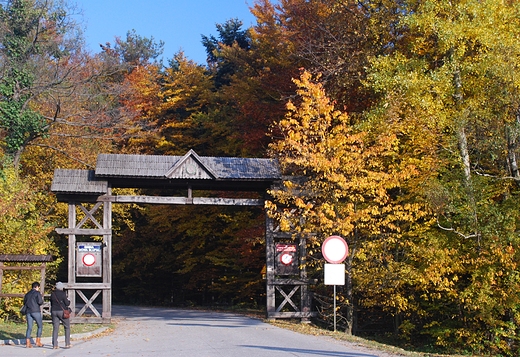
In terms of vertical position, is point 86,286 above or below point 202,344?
above

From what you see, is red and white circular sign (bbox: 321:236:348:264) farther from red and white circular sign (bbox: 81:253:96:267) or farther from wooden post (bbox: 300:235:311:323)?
red and white circular sign (bbox: 81:253:96:267)

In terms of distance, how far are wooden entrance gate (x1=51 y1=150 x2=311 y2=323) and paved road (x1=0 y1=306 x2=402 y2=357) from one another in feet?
5.70

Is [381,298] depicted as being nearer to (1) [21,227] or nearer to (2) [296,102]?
(2) [296,102]

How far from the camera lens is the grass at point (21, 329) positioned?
55.9 feet

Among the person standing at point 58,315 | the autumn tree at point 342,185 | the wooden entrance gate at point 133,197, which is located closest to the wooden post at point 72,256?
the wooden entrance gate at point 133,197

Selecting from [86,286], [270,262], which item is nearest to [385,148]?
[270,262]

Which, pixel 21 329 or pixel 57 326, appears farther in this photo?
pixel 21 329

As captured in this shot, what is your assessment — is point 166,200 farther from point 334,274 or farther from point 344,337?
point 334,274

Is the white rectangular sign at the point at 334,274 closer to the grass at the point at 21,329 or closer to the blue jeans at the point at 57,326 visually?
the blue jeans at the point at 57,326

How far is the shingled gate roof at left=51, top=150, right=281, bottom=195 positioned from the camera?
20.7m

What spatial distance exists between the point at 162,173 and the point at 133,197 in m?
1.34

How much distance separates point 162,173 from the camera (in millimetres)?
20844

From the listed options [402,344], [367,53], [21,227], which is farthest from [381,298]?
[21,227]

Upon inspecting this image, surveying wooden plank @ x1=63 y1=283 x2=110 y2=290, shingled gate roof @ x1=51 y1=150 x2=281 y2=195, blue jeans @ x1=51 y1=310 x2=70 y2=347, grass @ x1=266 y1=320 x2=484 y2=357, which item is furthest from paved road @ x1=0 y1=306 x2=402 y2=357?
shingled gate roof @ x1=51 y1=150 x2=281 y2=195
